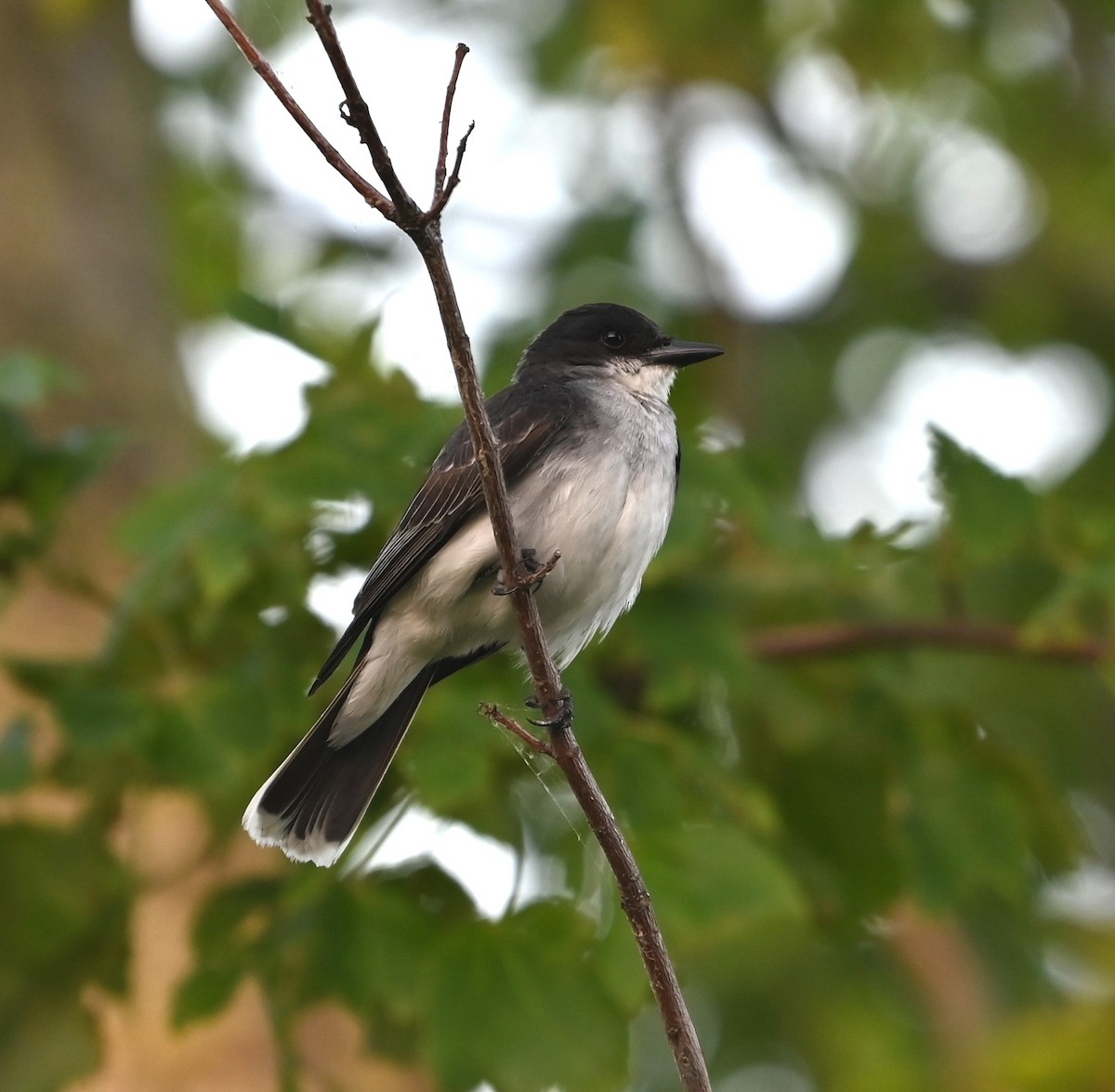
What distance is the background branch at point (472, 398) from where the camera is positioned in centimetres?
253

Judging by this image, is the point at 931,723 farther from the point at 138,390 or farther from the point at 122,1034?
the point at 138,390

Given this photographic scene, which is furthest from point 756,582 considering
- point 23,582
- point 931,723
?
point 23,582

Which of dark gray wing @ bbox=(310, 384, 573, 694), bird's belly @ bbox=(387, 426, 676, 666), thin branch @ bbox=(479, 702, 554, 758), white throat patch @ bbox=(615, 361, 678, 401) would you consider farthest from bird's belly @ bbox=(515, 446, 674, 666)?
thin branch @ bbox=(479, 702, 554, 758)

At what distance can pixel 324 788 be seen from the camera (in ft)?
13.7

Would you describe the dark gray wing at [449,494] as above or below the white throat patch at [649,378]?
below

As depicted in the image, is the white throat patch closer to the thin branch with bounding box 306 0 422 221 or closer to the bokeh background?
the bokeh background

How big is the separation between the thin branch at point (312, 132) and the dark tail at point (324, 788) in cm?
182

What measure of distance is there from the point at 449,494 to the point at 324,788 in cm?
83

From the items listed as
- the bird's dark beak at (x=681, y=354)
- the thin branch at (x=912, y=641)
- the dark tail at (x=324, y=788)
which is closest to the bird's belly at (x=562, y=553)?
the dark tail at (x=324, y=788)

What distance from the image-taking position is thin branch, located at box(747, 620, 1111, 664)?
4.70 metres

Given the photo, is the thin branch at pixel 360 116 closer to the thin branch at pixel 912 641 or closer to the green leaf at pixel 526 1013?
the green leaf at pixel 526 1013

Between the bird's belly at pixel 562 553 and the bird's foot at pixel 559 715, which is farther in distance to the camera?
the bird's belly at pixel 562 553

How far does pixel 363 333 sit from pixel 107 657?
123 centimetres

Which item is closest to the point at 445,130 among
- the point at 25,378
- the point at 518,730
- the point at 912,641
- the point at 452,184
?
the point at 452,184
